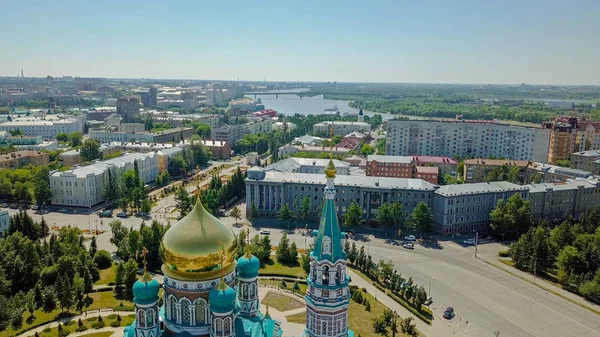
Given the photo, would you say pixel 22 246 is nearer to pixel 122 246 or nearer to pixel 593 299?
pixel 122 246

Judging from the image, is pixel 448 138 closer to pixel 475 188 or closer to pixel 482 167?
pixel 482 167

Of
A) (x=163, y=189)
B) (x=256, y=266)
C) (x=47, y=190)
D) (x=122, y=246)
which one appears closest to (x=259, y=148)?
(x=163, y=189)

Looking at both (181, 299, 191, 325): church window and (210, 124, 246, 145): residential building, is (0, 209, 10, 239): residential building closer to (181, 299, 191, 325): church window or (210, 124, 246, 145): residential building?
(181, 299, 191, 325): church window

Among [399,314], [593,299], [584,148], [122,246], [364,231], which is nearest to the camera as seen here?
[399,314]

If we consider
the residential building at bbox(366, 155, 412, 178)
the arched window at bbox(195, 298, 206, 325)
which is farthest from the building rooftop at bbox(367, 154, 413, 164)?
the arched window at bbox(195, 298, 206, 325)

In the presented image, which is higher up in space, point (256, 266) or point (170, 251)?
point (170, 251)

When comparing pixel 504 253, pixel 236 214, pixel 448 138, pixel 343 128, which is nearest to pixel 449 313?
pixel 504 253
